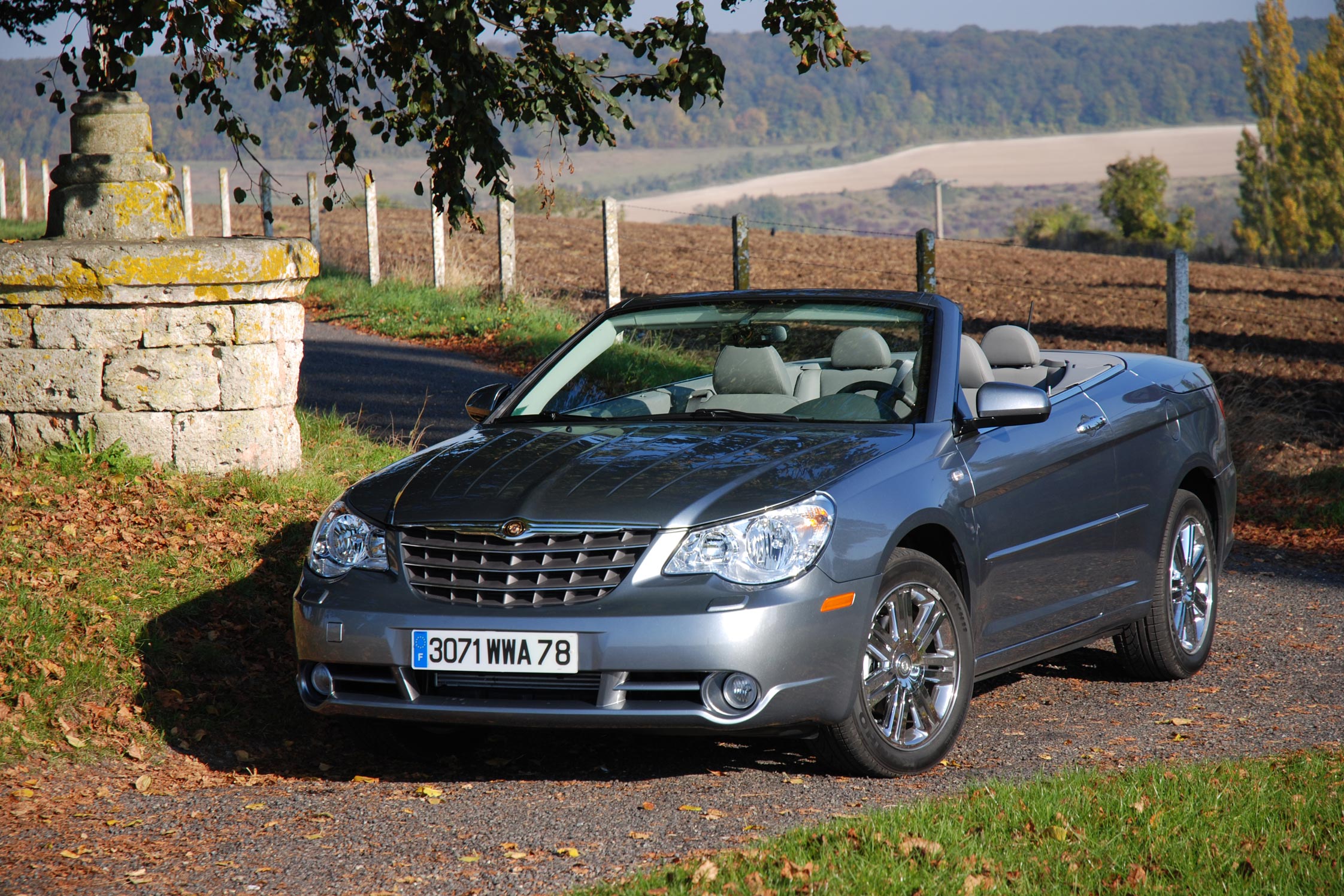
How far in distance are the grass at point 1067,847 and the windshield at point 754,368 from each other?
158cm

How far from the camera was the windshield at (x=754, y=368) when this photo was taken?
17.2 ft

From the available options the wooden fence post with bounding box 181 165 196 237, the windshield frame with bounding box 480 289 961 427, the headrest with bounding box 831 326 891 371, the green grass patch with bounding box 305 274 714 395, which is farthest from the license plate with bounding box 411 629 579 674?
the wooden fence post with bounding box 181 165 196 237

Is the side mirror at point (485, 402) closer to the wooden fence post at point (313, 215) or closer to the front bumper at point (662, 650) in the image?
the front bumper at point (662, 650)

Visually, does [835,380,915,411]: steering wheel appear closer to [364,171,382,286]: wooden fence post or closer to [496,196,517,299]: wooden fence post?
[496,196,517,299]: wooden fence post

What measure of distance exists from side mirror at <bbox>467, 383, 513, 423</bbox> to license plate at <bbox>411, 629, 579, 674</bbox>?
1.64m

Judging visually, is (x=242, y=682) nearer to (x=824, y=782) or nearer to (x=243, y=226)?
(x=824, y=782)

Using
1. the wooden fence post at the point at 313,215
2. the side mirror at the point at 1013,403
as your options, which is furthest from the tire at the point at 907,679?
the wooden fence post at the point at 313,215

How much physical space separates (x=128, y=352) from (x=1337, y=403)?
49.0 feet

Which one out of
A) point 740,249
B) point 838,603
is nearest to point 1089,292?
point 740,249

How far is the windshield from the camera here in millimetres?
5242

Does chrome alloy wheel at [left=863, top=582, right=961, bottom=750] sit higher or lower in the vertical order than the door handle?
lower

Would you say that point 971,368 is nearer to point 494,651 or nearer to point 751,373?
point 751,373

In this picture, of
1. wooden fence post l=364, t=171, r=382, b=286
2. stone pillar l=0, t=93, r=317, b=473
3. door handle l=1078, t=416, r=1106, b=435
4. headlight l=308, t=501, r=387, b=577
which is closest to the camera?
headlight l=308, t=501, r=387, b=577

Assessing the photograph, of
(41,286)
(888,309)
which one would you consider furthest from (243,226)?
(888,309)
